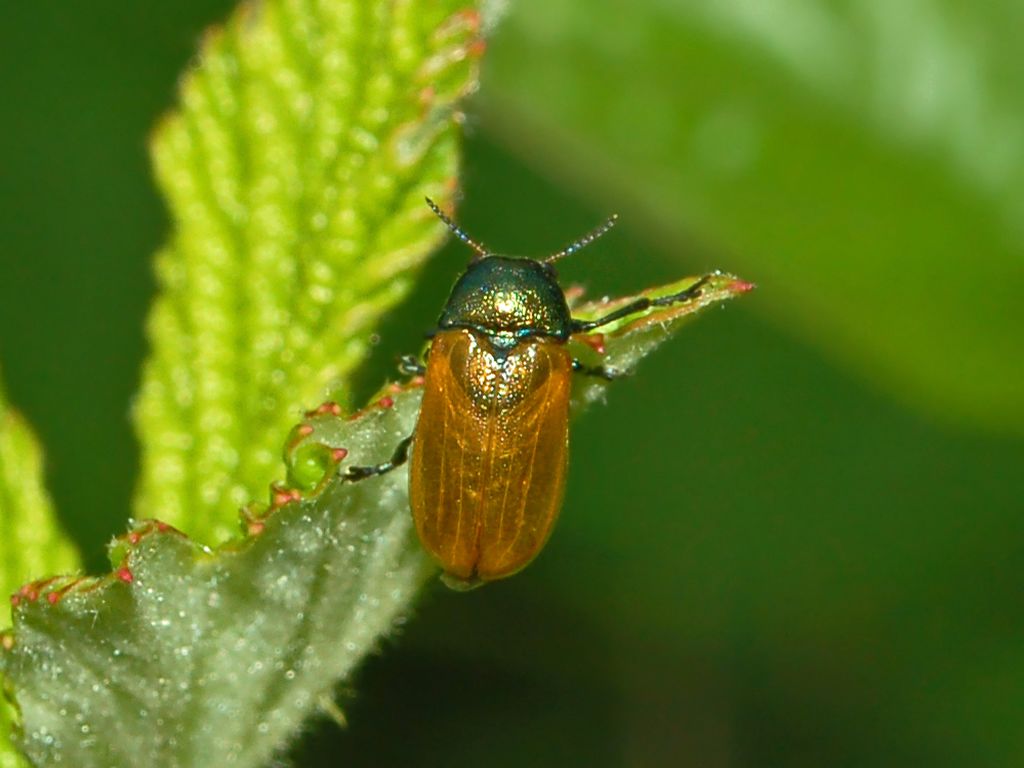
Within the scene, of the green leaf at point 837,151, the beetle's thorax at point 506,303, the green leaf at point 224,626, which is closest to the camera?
the green leaf at point 224,626

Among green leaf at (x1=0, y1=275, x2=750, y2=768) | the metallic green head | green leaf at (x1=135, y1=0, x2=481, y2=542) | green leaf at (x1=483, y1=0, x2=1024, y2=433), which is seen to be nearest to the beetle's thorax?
the metallic green head

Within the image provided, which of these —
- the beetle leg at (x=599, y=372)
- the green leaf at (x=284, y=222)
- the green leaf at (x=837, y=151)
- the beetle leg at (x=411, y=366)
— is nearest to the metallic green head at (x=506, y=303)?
the beetle leg at (x=411, y=366)

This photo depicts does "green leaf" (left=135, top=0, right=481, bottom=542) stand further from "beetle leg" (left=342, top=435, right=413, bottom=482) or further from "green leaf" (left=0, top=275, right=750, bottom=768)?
"green leaf" (left=0, top=275, right=750, bottom=768)

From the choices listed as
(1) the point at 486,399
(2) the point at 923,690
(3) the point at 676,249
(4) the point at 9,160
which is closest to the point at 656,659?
(2) the point at 923,690

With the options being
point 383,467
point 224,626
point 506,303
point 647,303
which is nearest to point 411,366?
point 506,303

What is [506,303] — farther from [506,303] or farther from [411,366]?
[411,366]

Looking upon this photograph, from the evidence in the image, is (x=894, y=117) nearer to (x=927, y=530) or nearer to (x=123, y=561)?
(x=927, y=530)

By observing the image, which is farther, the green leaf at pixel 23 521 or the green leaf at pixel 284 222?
the green leaf at pixel 284 222

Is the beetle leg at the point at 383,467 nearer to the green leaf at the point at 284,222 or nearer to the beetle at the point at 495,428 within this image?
the beetle at the point at 495,428
